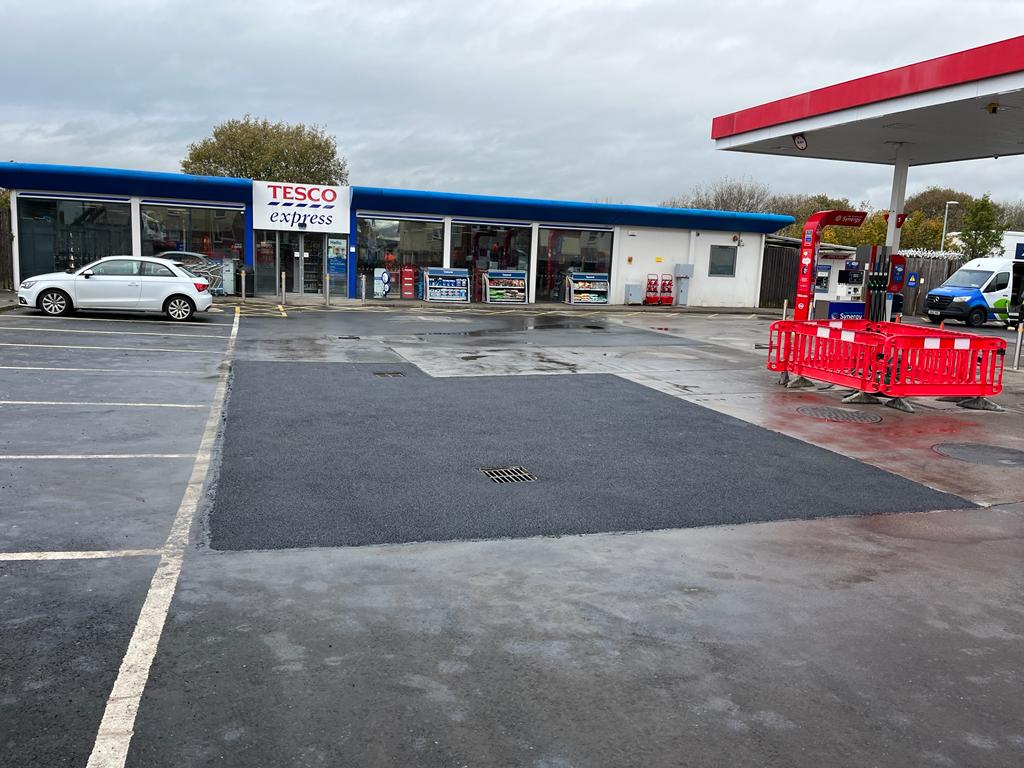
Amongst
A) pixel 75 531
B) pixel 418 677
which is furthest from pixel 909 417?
pixel 75 531

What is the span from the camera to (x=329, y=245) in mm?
30188

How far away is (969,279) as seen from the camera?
29.0m

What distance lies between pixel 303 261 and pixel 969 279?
79.1 feet

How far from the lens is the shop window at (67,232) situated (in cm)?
2678

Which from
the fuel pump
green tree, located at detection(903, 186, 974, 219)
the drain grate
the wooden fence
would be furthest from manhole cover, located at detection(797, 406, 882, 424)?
green tree, located at detection(903, 186, 974, 219)

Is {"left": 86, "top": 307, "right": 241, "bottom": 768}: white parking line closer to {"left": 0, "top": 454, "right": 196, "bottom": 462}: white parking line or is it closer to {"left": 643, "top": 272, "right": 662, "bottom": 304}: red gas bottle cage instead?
{"left": 0, "top": 454, "right": 196, "bottom": 462}: white parking line

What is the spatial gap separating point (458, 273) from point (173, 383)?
64.6 ft

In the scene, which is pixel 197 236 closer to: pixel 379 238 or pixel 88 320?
pixel 379 238

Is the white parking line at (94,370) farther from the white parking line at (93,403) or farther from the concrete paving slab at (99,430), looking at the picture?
the concrete paving slab at (99,430)

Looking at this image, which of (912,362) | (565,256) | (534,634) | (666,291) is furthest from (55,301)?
(666,291)

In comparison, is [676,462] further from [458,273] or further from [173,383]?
[458,273]

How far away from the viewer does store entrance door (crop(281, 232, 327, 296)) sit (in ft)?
Result: 97.9

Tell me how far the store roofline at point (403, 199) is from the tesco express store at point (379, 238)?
6 cm

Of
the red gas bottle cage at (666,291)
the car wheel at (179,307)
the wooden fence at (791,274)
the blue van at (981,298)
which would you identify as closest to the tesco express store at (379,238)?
the red gas bottle cage at (666,291)
